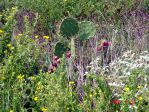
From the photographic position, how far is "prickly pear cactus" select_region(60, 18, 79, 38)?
5.28 metres

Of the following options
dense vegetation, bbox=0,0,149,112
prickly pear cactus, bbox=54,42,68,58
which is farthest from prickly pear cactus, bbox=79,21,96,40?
prickly pear cactus, bbox=54,42,68,58

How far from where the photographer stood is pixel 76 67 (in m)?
4.75

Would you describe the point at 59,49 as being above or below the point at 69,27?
below

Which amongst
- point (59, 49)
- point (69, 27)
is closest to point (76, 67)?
point (59, 49)

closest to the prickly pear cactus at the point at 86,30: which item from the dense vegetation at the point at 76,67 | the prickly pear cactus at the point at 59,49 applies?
the dense vegetation at the point at 76,67

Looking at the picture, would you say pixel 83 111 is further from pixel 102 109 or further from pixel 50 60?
pixel 50 60

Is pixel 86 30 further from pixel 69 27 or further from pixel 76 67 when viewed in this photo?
pixel 76 67

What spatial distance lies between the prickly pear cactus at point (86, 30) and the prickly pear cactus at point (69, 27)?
0.10m

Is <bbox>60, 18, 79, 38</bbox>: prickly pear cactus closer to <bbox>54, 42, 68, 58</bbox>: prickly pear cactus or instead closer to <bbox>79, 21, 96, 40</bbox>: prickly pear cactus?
<bbox>79, 21, 96, 40</bbox>: prickly pear cactus

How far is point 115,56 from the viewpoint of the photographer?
480 cm

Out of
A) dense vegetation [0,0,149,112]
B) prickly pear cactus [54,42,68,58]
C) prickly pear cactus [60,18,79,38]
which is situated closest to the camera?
dense vegetation [0,0,149,112]

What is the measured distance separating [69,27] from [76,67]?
73cm

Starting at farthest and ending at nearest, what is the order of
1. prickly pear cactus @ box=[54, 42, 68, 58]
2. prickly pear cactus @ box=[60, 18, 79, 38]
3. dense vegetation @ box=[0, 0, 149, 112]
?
prickly pear cactus @ box=[60, 18, 79, 38]
prickly pear cactus @ box=[54, 42, 68, 58]
dense vegetation @ box=[0, 0, 149, 112]

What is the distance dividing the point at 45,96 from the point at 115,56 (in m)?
1.29
